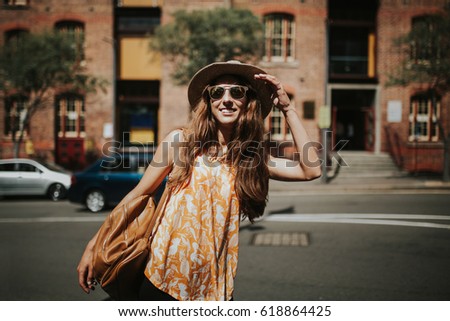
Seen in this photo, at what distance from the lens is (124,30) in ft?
49.5

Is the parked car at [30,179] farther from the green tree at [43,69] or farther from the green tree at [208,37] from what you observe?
the green tree at [208,37]

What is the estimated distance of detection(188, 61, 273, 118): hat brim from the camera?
6.74ft

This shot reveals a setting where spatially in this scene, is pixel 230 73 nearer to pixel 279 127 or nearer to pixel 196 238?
pixel 196 238

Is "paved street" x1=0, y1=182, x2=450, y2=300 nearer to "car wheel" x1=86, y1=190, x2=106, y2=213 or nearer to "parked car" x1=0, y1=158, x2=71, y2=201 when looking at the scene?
"parked car" x1=0, y1=158, x2=71, y2=201

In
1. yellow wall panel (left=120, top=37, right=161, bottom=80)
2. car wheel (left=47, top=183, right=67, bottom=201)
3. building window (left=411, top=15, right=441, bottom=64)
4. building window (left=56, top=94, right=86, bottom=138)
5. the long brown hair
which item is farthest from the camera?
yellow wall panel (left=120, top=37, right=161, bottom=80)

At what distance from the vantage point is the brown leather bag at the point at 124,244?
1.89 meters

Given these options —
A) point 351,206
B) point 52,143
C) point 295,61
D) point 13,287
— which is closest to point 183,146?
point 13,287

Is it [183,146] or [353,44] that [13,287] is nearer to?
[183,146]

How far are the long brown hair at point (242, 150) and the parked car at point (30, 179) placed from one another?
2325mm

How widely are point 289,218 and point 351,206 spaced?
1.78 metres

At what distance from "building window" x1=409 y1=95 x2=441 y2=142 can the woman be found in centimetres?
299

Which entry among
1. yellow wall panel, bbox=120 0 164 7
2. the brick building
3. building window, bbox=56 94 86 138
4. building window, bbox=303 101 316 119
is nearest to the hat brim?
building window, bbox=56 94 86 138

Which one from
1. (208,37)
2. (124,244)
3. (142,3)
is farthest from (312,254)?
(142,3)

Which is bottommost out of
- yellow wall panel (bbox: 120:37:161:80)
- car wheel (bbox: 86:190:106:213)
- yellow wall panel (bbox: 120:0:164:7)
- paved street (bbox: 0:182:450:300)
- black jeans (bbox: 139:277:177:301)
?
paved street (bbox: 0:182:450:300)
